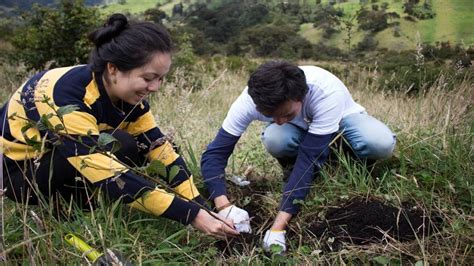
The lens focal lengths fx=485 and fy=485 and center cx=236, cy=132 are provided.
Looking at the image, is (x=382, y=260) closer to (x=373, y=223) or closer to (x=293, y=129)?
(x=373, y=223)

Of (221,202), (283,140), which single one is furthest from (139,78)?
(283,140)

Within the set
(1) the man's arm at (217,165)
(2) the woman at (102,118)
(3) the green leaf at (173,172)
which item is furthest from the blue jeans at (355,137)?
(3) the green leaf at (173,172)

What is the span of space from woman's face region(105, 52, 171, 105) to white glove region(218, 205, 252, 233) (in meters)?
0.68

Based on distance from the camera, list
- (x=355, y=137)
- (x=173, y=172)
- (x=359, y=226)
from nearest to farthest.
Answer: (x=173, y=172) < (x=359, y=226) < (x=355, y=137)

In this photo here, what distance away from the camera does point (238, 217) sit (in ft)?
7.48

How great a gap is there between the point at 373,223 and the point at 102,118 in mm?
1296

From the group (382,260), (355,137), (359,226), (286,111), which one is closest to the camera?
(382,260)

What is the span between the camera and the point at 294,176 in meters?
2.35

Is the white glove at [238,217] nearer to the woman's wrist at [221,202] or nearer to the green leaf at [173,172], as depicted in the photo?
the woman's wrist at [221,202]

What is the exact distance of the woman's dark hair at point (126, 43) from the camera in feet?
6.67

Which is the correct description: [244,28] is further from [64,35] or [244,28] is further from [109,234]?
[109,234]

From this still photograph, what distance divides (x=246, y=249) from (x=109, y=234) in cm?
55

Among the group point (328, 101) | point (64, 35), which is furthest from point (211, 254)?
point (64, 35)

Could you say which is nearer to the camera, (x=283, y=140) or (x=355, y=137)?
(x=355, y=137)
